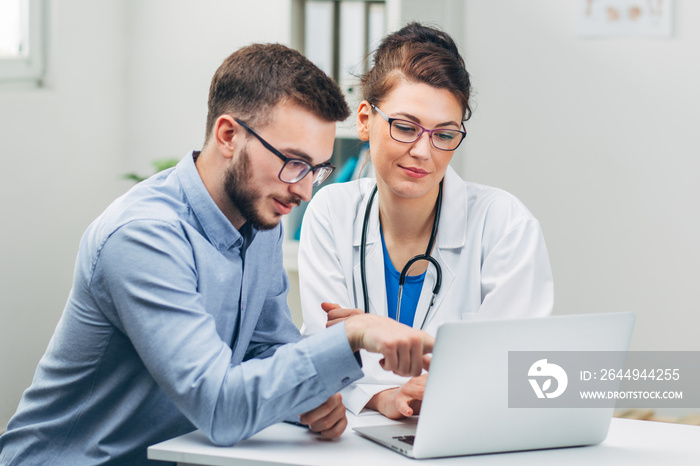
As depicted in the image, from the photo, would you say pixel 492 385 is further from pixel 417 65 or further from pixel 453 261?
pixel 417 65

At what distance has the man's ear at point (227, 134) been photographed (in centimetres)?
116

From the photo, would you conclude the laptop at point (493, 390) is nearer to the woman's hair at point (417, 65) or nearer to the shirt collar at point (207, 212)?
the shirt collar at point (207, 212)

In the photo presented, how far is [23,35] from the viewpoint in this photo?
8.53ft

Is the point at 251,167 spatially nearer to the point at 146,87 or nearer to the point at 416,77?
the point at 416,77

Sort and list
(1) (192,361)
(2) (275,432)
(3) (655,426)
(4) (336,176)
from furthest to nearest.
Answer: (4) (336,176), (3) (655,426), (2) (275,432), (1) (192,361)

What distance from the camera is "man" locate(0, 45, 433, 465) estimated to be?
1.01 metres

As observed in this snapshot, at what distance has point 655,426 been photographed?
123cm

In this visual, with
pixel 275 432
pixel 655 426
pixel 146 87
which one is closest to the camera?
pixel 275 432

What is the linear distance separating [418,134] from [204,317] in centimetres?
72

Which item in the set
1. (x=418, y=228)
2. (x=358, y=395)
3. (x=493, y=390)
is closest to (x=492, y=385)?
(x=493, y=390)

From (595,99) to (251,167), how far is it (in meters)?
2.04

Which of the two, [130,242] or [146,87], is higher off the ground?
[146,87]

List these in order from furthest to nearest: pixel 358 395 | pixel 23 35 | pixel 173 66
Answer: pixel 173 66 → pixel 23 35 → pixel 358 395

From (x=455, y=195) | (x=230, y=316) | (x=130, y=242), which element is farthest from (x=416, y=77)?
(x=130, y=242)
